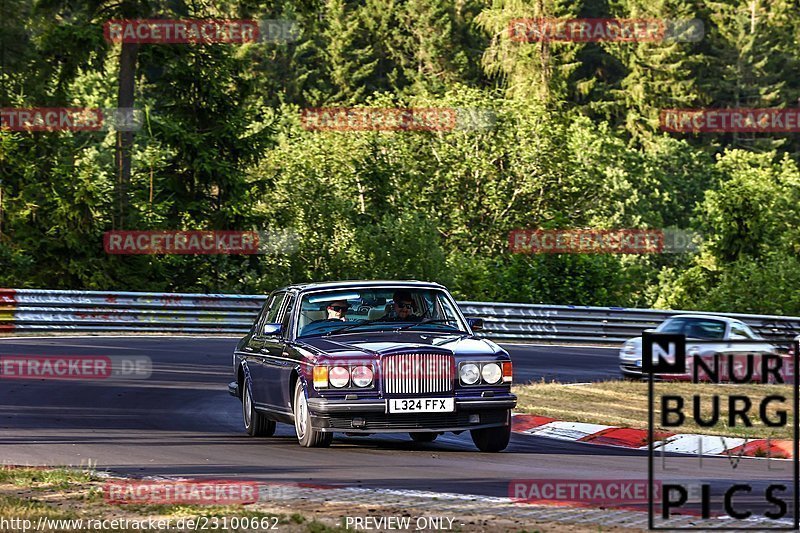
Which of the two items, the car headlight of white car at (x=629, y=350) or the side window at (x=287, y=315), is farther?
the car headlight of white car at (x=629, y=350)

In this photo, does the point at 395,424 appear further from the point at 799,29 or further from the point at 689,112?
the point at 799,29

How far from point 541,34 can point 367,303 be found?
54.4 metres

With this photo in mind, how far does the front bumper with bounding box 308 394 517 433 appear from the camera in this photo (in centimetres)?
1273

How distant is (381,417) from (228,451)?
1446 mm

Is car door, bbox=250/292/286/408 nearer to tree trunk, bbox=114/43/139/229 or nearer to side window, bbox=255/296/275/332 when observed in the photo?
side window, bbox=255/296/275/332

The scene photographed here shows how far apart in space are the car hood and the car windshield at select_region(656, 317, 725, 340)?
13587mm

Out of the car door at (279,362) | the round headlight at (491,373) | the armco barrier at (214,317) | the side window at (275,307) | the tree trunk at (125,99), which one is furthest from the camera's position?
the tree trunk at (125,99)

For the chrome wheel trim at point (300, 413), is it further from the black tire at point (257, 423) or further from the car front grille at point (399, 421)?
the black tire at point (257, 423)

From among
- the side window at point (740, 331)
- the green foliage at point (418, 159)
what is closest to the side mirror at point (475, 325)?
the side window at point (740, 331)

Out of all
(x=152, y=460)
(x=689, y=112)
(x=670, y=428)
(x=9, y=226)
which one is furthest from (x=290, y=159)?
(x=152, y=460)

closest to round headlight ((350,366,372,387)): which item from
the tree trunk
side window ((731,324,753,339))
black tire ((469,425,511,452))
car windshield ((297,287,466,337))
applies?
car windshield ((297,287,466,337))

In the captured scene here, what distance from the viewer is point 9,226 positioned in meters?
40.2

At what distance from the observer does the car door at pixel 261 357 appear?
14.4 metres

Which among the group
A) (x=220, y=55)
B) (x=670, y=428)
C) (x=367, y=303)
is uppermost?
(x=220, y=55)
